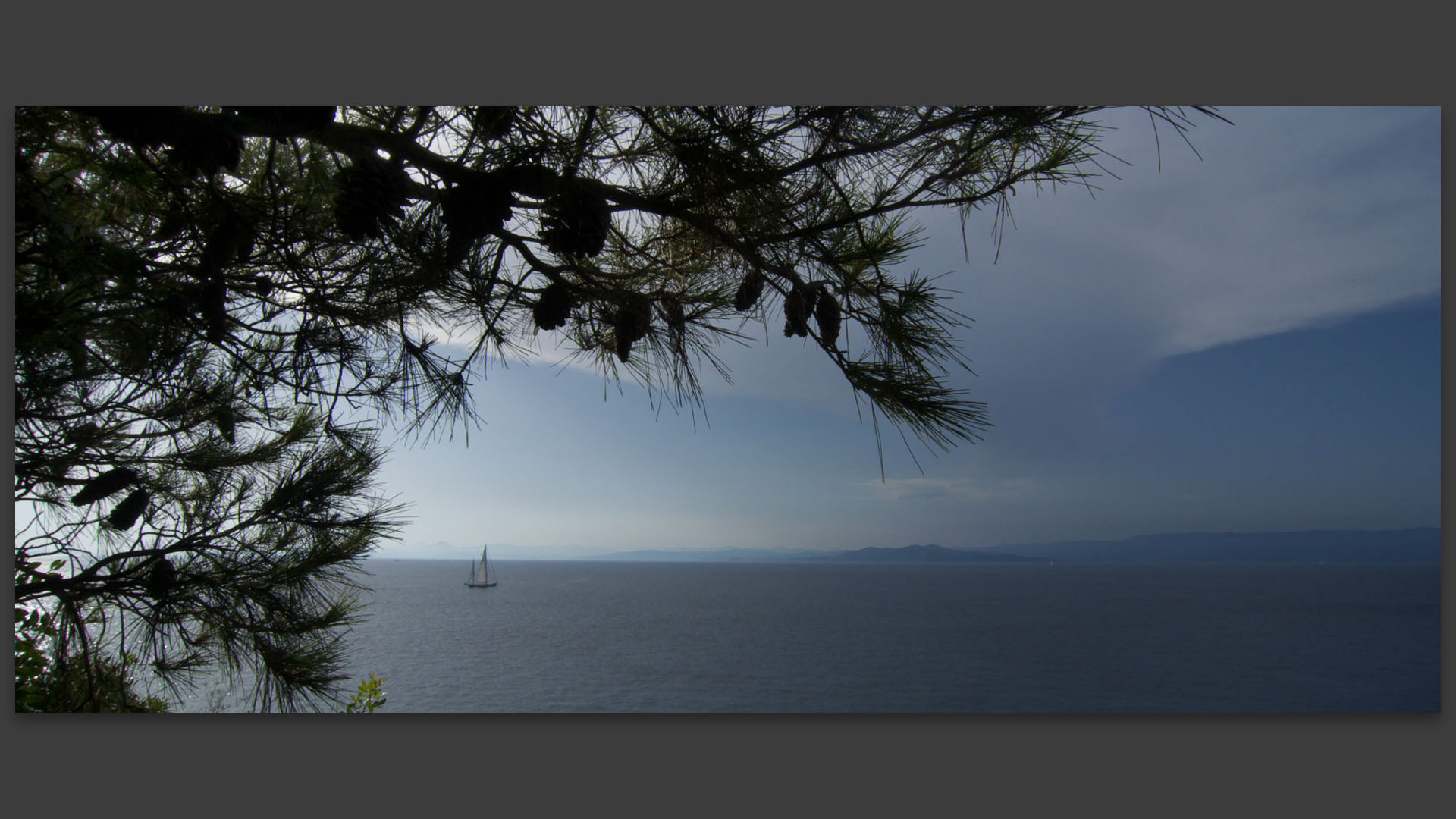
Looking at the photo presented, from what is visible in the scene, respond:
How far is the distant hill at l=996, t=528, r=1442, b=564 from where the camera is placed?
2.26m

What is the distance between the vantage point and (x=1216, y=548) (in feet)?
9.62

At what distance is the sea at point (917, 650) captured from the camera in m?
8.59

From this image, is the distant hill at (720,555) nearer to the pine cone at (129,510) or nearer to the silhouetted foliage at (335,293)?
the silhouetted foliage at (335,293)

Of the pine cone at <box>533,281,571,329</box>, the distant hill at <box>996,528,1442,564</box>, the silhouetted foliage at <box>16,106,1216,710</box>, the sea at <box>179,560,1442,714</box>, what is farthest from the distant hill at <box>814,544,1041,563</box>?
the pine cone at <box>533,281,571,329</box>

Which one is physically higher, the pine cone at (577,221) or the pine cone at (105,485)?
the pine cone at (577,221)

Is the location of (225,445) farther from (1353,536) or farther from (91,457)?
(1353,536)

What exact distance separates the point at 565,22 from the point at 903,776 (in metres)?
1.50

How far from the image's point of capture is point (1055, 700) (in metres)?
8.65

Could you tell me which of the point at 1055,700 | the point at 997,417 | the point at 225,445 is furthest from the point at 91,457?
the point at 1055,700

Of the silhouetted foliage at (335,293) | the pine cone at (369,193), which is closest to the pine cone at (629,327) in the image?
the silhouetted foliage at (335,293)

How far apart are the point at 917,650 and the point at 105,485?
11453 mm

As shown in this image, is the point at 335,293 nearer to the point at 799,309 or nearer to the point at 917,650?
the point at 799,309

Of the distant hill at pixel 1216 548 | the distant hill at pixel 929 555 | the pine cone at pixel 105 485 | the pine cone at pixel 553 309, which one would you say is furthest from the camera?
the distant hill at pixel 929 555

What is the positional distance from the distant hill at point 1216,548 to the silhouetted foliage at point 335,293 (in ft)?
6.20
